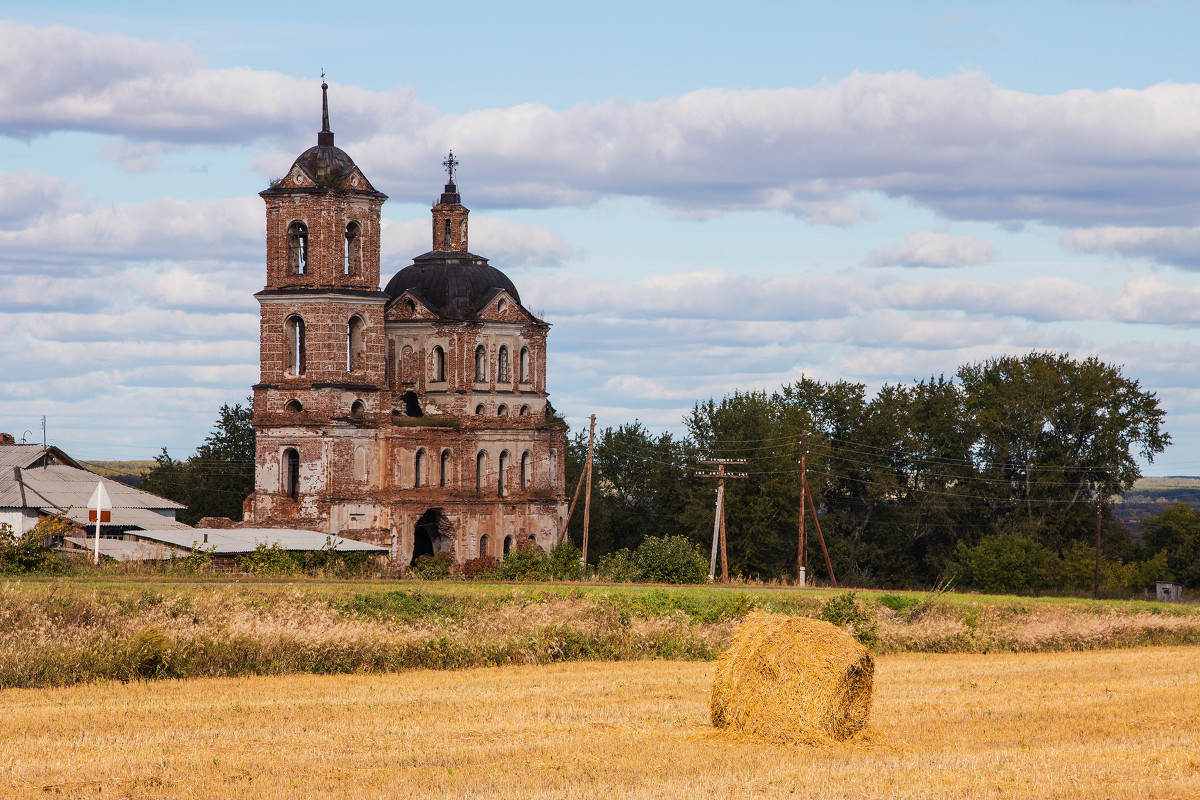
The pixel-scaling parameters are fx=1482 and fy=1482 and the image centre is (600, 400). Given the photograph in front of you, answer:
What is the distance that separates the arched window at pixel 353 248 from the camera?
6525 centimetres

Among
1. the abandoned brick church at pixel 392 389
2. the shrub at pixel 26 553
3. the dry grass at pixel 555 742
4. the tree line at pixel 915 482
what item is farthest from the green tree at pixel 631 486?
the dry grass at pixel 555 742

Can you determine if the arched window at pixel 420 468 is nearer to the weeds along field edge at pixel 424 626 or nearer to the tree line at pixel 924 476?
the tree line at pixel 924 476

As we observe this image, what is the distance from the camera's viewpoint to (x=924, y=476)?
84500mm

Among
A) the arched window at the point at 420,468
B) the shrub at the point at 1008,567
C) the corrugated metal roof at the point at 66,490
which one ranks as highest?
the arched window at the point at 420,468

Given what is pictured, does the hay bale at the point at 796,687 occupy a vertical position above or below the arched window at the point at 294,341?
below

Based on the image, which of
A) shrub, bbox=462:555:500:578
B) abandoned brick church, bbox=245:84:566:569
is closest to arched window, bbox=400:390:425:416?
abandoned brick church, bbox=245:84:566:569

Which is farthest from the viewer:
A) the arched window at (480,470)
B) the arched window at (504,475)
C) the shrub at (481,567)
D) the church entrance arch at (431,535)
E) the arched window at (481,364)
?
the arched window at (504,475)

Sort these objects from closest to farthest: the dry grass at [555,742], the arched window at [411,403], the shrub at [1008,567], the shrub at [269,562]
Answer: the dry grass at [555,742] → the shrub at [269,562] → the arched window at [411,403] → the shrub at [1008,567]

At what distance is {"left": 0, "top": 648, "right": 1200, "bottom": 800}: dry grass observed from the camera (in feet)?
51.0

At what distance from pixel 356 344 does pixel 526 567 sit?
13.3 metres

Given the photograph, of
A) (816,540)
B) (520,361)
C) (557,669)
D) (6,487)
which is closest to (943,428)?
(816,540)

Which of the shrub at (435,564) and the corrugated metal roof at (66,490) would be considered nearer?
the corrugated metal roof at (66,490)

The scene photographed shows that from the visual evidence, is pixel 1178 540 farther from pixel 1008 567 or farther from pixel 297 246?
pixel 297 246

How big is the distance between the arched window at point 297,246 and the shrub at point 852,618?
38525 millimetres
